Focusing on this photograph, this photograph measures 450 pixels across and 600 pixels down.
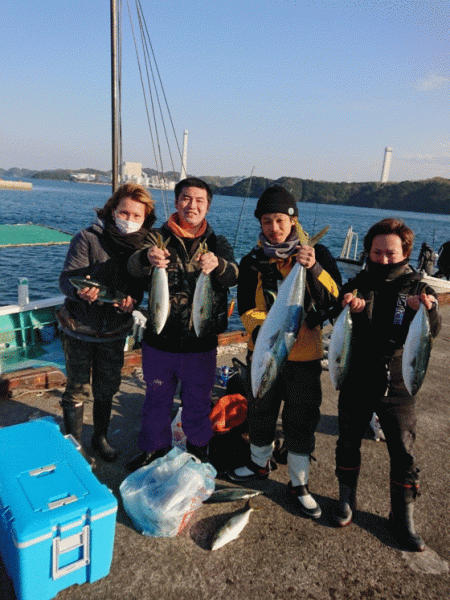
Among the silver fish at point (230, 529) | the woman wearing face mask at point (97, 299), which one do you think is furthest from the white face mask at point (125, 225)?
the silver fish at point (230, 529)

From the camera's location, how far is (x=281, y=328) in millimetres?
2723

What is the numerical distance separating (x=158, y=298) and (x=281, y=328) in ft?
3.06

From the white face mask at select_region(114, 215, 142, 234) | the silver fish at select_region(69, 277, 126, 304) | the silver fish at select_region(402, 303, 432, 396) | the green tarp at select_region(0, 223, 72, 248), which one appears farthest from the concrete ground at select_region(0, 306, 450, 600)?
the green tarp at select_region(0, 223, 72, 248)

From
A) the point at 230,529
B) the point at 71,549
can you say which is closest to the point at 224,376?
the point at 230,529

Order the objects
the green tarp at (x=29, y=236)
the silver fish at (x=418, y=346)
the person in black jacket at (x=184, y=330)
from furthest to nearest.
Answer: the green tarp at (x=29, y=236) < the person in black jacket at (x=184, y=330) < the silver fish at (x=418, y=346)

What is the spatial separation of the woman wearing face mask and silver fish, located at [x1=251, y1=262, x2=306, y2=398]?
1227 mm

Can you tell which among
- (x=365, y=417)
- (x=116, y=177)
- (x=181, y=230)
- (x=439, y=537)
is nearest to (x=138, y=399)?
(x=181, y=230)

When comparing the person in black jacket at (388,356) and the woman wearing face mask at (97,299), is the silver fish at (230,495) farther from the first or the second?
the woman wearing face mask at (97,299)

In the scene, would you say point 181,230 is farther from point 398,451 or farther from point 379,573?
point 379,573

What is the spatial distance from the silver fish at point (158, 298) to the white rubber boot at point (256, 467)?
150 centimetres

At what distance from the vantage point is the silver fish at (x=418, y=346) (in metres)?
2.61

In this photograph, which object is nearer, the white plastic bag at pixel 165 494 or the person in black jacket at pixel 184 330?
the white plastic bag at pixel 165 494

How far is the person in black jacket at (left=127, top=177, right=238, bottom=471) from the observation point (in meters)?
3.16

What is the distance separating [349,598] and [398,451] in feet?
3.37
